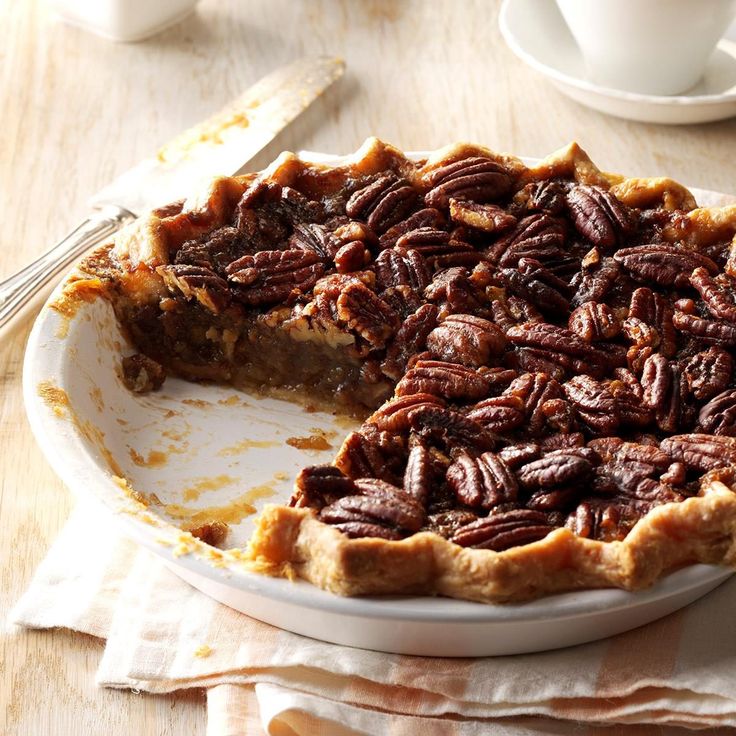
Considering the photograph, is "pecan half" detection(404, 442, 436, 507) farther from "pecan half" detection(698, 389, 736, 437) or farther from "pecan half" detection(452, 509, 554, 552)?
"pecan half" detection(698, 389, 736, 437)

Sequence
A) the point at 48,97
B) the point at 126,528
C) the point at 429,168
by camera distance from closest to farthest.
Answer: the point at 126,528, the point at 429,168, the point at 48,97

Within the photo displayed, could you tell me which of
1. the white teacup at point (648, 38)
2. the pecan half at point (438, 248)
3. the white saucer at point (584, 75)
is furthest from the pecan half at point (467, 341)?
the white teacup at point (648, 38)

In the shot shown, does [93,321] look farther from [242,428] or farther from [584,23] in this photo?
[584,23]

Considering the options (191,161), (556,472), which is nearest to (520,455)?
(556,472)

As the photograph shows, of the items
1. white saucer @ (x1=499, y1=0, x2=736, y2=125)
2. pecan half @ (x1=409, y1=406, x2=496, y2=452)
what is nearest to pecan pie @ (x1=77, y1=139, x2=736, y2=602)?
pecan half @ (x1=409, y1=406, x2=496, y2=452)

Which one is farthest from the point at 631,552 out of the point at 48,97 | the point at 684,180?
the point at 48,97

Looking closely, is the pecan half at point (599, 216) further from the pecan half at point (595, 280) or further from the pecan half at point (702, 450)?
the pecan half at point (702, 450)
